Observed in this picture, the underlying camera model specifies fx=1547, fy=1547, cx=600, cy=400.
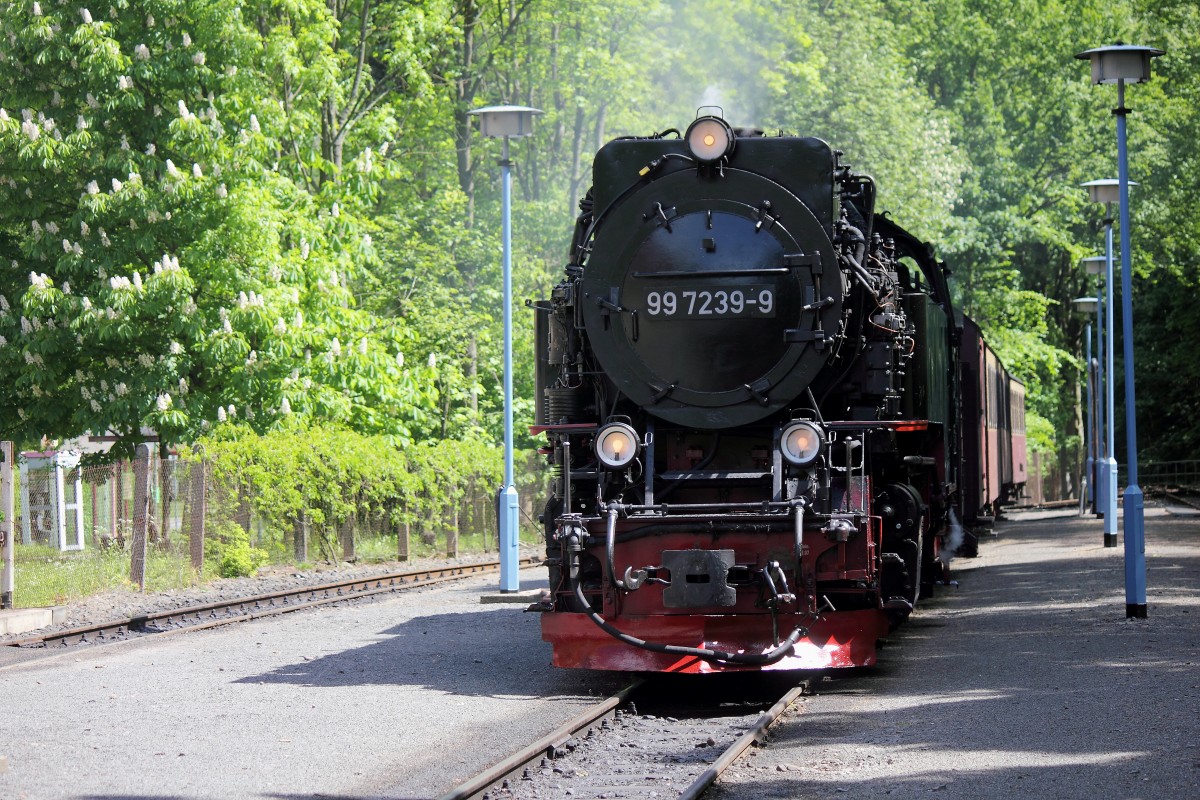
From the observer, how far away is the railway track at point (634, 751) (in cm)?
720

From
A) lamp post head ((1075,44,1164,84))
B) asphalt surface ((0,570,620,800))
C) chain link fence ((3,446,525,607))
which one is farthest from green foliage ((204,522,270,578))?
lamp post head ((1075,44,1164,84))

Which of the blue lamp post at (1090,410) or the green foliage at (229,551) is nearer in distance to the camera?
the green foliage at (229,551)

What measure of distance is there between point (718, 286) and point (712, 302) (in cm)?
12

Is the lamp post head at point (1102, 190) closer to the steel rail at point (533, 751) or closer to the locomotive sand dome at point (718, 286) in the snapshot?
the locomotive sand dome at point (718, 286)

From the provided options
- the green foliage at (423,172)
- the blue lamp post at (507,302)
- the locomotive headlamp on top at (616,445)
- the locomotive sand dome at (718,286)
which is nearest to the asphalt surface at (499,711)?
the locomotive headlamp on top at (616,445)

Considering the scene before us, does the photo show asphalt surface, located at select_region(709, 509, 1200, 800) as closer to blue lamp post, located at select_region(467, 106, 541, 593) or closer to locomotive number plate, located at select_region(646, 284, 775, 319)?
locomotive number plate, located at select_region(646, 284, 775, 319)

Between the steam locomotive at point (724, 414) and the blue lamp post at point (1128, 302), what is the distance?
351 cm

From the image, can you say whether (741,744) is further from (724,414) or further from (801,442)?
(724,414)

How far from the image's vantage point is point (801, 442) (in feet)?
33.4

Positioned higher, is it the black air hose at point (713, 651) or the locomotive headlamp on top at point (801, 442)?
the locomotive headlamp on top at point (801, 442)

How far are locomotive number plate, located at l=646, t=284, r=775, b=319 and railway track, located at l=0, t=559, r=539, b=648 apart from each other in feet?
20.8

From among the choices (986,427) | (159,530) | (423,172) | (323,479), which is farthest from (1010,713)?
(423,172)

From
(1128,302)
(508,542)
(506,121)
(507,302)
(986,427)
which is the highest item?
(506,121)

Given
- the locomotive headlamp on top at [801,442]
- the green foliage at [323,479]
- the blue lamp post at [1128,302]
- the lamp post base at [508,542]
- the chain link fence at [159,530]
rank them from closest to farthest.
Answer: the locomotive headlamp on top at [801,442]
the blue lamp post at [1128,302]
the lamp post base at [508,542]
the chain link fence at [159,530]
the green foliage at [323,479]
